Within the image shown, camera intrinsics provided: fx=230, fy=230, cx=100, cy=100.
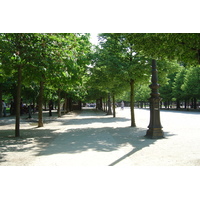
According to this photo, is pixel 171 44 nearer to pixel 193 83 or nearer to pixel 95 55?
pixel 95 55

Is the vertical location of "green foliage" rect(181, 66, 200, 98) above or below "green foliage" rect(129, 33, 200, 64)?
above

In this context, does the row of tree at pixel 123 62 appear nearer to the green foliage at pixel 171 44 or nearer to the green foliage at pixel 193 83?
the green foliage at pixel 171 44

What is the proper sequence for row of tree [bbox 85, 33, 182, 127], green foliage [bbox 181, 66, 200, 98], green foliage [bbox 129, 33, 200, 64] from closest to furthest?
1. green foliage [bbox 129, 33, 200, 64]
2. row of tree [bbox 85, 33, 182, 127]
3. green foliage [bbox 181, 66, 200, 98]

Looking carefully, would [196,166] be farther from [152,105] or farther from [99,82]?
[99,82]

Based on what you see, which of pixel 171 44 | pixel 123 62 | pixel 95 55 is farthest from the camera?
pixel 95 55

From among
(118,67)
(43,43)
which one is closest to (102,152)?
(43,43)

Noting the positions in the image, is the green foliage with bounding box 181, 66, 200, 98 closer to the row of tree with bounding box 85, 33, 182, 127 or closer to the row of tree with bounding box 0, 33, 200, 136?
the row of tree with bounding box 0, 33, 200, 136

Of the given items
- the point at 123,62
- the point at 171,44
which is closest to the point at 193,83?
the point at 123,62

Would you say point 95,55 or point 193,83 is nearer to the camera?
point 95,55

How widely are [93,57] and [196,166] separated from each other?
32.8 ft

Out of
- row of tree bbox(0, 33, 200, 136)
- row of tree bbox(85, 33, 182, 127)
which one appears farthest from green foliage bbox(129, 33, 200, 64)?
row of tree bbox(85, 33, 182, 127)

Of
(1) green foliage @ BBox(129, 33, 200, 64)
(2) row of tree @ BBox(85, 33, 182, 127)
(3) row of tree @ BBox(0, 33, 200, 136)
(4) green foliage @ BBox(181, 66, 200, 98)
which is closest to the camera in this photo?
(1) green foliage @ BBox(129, 33, 200, 64)

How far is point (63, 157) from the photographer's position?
6.25m

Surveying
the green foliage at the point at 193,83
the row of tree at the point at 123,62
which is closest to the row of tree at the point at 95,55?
the row of tree at the point at 123,62
